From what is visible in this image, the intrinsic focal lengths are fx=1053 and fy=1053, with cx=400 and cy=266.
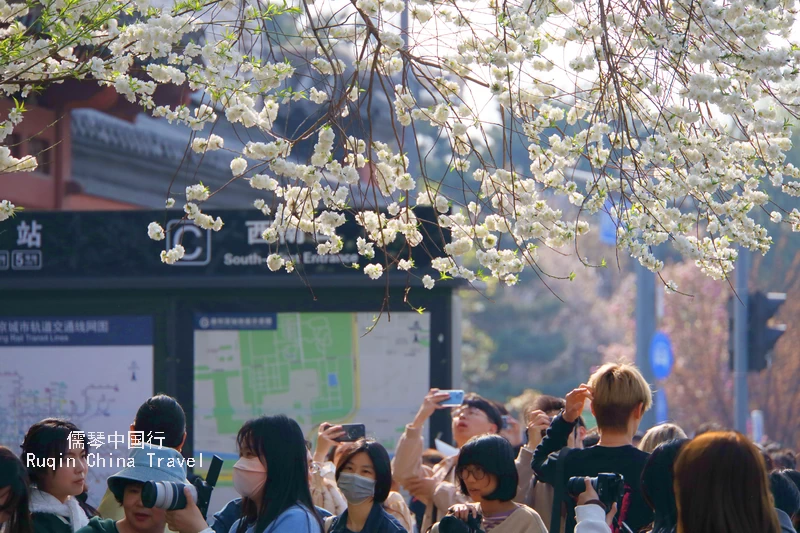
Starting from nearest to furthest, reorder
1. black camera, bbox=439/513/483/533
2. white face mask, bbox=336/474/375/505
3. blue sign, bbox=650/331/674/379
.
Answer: black camera, bbox=439/513/483/533, white face mask, bbox=336/474/375/505, blue sign, bbox=650/331/674/379

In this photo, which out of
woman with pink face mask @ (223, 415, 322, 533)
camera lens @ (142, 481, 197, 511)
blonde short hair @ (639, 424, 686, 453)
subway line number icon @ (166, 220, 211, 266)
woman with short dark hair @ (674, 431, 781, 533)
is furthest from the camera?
subway line number icon @ (166, 220, 211, 266)

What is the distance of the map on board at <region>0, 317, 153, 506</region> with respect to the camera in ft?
27.0

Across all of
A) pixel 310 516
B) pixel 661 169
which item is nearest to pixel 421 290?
pixel 661 169

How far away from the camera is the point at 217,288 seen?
830 cm

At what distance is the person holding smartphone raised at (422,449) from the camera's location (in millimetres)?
5977

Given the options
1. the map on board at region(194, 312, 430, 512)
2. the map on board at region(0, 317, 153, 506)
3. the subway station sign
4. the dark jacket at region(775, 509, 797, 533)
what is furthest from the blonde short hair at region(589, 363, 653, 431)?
the map on board at region(0, 317, 153, 506)

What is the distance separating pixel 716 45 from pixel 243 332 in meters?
4.82

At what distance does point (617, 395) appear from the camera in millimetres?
4516

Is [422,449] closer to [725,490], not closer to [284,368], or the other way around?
[284,368]

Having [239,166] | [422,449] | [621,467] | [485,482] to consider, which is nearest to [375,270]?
[239,166]

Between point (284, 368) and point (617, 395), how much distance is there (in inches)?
166

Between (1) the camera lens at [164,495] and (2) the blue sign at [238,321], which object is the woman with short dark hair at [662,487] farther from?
(2) the blue sign at [238,321]

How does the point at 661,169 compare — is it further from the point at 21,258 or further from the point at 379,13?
the point at 21,258

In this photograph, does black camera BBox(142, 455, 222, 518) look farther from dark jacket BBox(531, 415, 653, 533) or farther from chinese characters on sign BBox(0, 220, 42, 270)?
chinese characters on sign BBox(0, 220, 42, 270)
